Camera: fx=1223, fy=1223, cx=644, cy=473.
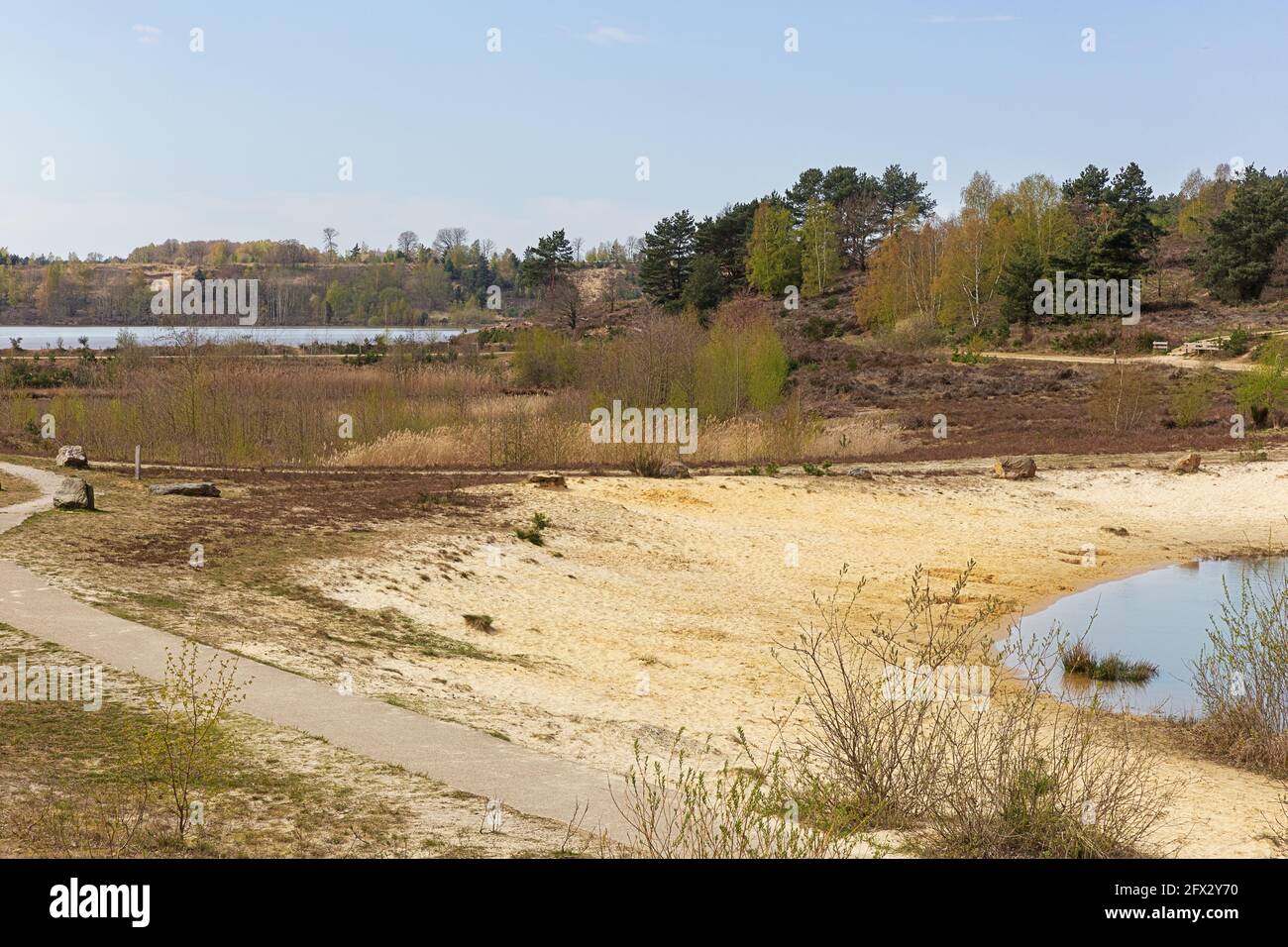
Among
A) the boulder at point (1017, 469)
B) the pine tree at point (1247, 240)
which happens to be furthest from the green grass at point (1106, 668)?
the pine tree at point (1247, 240)

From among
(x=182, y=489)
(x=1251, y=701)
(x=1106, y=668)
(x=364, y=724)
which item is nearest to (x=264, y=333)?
(x=182, y=489)

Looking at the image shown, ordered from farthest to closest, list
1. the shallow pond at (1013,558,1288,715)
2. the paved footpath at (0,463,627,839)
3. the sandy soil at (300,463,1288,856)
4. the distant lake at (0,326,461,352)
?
the distant lake at (0,326,461,352), the shallow pond at (1013,558,1288,715), the sandy soil at (300,463,1288,856), the paved footpath at (0,463,627,839)

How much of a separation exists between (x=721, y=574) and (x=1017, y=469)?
14.8 meters

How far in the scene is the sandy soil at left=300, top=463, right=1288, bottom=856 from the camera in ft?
42.0

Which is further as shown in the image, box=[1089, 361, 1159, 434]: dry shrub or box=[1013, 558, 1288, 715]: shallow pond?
box=[1089, 361, 1159, 434]: dry shrub

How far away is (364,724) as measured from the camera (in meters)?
10.8

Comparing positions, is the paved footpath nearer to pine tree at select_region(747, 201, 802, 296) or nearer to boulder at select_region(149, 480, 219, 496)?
boulder at select_region(149, 480, 219, 496)

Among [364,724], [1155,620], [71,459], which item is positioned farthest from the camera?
[71,459]

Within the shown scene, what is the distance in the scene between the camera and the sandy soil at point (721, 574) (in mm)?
12789

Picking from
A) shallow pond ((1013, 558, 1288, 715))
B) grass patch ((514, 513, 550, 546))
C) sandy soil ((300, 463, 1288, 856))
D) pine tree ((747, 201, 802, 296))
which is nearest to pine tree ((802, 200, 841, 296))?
pine tree ((747, 201, 802, 296))

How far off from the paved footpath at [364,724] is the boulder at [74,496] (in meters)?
5.57

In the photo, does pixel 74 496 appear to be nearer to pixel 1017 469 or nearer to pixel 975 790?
pixel 975 790

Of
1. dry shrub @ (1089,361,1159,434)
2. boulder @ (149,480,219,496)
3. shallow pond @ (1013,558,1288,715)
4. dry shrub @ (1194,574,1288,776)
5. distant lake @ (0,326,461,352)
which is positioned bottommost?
shallow pond @ (1013,558,1288,715)

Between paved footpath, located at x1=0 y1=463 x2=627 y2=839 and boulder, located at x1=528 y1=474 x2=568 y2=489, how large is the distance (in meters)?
14.7
